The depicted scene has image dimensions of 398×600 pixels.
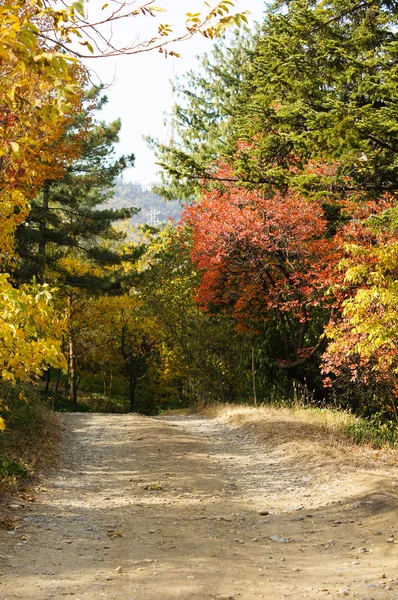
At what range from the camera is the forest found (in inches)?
216

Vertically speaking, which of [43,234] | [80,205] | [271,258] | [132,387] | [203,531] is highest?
[80,205]

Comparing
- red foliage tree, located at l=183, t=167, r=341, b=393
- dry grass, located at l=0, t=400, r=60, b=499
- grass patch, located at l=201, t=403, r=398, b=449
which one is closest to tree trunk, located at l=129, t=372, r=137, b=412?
A: red foliage tree, located at l=183, t=167, r=341, b=393

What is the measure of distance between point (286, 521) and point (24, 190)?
815cm

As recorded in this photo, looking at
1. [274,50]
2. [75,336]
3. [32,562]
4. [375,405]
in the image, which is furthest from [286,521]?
[75,336]

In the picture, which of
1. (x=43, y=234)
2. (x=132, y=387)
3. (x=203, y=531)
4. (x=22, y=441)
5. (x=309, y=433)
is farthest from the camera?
(x=132, y=387)

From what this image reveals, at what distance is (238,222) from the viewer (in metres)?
15.0

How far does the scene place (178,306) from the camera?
923 inches

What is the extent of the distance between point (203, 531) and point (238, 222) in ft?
32.7

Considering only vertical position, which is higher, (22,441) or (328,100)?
(328,100)

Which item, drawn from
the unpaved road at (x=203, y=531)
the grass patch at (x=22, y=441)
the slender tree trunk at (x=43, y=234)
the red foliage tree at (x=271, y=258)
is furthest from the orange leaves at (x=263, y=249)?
the grass patch at (x=22, y=441)

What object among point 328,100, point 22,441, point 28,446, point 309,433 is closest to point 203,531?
point 28,446

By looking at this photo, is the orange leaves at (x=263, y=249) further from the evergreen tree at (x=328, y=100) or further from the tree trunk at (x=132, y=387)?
the tree trunk at (x=132, y=387)

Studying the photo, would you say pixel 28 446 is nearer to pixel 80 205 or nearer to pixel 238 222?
pixel 238 222

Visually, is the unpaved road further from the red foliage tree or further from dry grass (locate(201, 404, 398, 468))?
the red foliage tree
